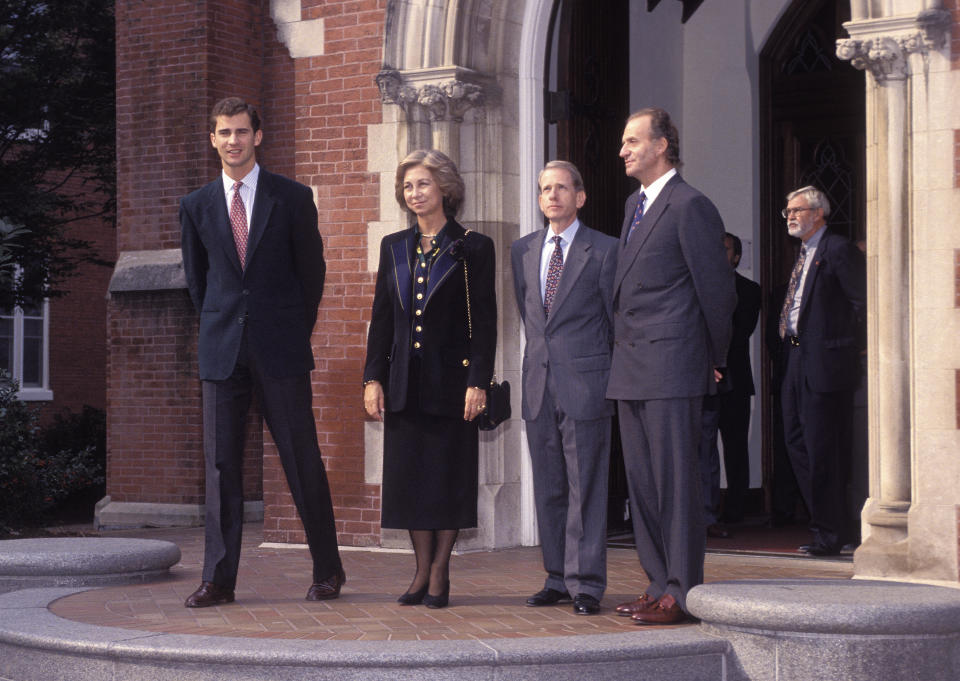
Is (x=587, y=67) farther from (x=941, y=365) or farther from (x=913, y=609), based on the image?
(x=913, y=609)

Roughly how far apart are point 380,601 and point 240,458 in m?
0.89

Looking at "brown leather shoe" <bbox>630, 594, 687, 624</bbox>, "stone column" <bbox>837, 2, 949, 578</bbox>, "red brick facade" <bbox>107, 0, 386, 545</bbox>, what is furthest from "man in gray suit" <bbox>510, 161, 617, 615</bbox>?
"red brick facade" <bbox>107, 0, 386, 545</bbox>

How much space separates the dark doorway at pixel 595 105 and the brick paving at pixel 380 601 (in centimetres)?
162

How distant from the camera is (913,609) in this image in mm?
4961

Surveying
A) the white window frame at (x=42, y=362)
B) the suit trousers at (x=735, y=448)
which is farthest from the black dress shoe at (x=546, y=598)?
the white window frame at (x=42, y=362)

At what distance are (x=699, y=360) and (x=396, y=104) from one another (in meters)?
3.83

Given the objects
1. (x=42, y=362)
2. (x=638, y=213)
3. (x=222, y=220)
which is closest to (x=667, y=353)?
(x=638, y=213)

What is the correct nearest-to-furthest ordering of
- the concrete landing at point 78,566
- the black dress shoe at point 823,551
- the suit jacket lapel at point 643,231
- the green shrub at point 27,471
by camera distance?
the suit jacket lapel at point 643,231 < the concrete landing at point 78,566 < the black dress shoe at point 823,551 < the green shrub at point 27,471

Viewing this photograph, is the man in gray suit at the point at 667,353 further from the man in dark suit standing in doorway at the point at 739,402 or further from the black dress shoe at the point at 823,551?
the man in dark suit standing in doorway at the point at 739,402

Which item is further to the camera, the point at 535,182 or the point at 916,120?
the point at 535,182

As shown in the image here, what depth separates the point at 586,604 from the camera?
5.72 meters

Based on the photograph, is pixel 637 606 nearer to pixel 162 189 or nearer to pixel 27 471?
pixel 162 189

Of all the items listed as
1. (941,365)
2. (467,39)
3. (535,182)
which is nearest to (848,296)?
(941,365)

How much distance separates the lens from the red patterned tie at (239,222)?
6.15m
